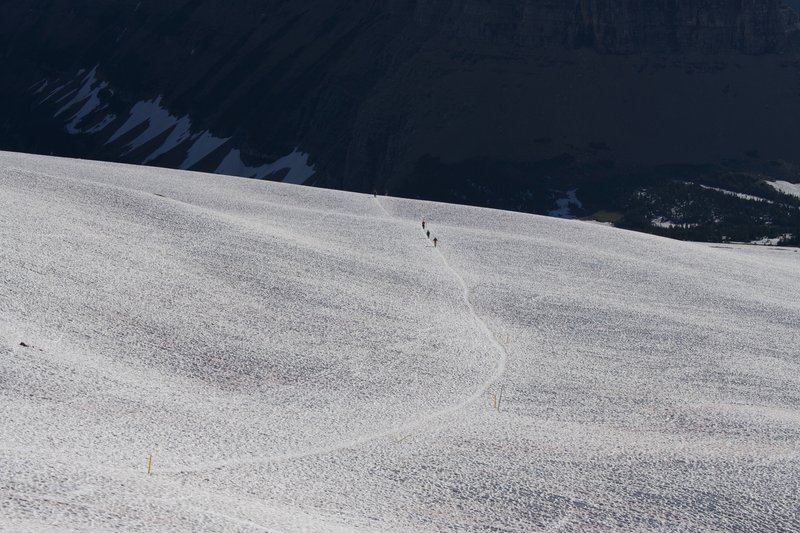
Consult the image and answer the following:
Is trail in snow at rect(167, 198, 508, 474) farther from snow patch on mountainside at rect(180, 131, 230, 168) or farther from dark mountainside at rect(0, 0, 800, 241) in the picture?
snow patch on mountainside at rect(180, 131, 230, 168)

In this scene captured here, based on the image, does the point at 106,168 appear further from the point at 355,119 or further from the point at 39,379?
the point at 355,119

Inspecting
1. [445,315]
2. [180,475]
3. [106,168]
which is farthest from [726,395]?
[106,168]

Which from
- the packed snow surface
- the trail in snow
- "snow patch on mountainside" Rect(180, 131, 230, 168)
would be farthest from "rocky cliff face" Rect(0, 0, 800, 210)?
the trail in snow

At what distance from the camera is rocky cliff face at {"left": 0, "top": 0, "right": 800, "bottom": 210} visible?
125625 millimetres

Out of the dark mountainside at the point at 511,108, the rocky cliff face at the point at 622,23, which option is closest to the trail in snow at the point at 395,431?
the dark mountainside at the point at 511,108

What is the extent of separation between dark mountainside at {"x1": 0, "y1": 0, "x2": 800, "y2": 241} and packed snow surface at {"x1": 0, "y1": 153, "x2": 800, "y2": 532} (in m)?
60.5

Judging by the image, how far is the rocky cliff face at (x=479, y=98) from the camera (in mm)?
125625

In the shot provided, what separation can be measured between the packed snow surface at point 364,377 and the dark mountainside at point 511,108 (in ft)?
198

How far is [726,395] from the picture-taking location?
31.0m

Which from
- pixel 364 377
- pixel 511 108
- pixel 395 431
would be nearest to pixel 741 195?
pixel 511 108

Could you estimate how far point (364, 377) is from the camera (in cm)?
2942

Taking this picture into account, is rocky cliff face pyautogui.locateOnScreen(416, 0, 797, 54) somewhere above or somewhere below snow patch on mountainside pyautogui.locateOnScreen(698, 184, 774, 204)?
above

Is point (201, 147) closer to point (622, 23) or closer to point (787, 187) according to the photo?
point (622, 23)

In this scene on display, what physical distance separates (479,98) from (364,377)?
339 feet
